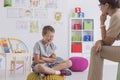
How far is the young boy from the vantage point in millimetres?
2932

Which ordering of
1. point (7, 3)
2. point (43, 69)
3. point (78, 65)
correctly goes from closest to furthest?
point (43, 69)
point (78, 65)
point (7, 3)

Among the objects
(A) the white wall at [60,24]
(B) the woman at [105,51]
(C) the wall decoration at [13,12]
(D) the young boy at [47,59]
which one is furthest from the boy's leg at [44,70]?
(C) the wall decoration at [13,12]

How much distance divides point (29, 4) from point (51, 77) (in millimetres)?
3119

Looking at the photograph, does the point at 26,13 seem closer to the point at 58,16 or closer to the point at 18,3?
the point at 18,3

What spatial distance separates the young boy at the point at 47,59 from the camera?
293 centimetres

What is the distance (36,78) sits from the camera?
9.38 feet

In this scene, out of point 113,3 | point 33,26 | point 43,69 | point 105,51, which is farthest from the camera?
point 33,26

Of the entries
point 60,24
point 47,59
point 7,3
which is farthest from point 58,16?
point 47,59

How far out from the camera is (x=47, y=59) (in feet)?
9.93

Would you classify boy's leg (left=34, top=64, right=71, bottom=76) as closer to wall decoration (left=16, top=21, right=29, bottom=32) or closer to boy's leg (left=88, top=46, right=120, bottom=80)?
boy's leg (left=88, top=46, right=120, bottom=80)

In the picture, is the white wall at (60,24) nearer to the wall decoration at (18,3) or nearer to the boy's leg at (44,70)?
the wall decoration at (18,3)

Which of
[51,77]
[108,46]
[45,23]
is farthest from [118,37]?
[45,23]

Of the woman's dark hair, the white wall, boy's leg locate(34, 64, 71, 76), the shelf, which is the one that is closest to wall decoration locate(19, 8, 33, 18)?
the white wall

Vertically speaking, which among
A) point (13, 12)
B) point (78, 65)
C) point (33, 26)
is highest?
point (13, 12)
